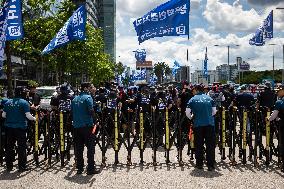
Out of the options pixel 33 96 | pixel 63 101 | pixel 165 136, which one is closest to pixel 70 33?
pixel 33 96

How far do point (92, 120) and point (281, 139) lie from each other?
407cm

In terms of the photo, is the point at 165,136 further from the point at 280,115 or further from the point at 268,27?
the point at 268,27

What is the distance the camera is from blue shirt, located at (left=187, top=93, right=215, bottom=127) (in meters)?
9.59

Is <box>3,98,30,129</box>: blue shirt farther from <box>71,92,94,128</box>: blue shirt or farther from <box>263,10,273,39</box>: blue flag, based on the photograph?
<box>263,10,273,39</box>: blue flag

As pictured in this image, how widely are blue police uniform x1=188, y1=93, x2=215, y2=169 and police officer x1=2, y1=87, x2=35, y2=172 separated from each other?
357 cm

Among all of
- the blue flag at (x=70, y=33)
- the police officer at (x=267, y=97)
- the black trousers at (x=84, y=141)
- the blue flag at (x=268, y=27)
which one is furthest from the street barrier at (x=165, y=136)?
the blue flag at (x=268, y=27)

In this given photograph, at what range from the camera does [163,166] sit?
32.7ft

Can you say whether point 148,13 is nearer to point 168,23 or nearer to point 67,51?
point 168,23

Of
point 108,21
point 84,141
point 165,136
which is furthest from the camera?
point 108,21

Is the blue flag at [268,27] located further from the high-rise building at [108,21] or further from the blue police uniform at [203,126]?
the high-rise building at [108,21]

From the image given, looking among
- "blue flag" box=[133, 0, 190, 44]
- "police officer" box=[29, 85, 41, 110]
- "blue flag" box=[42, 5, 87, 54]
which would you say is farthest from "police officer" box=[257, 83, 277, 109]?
"police officer" box=[29, 85, 41, 110]

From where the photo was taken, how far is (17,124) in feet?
31.4

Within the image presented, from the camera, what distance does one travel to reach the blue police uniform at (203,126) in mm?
9567

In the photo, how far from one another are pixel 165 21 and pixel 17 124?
640cm
